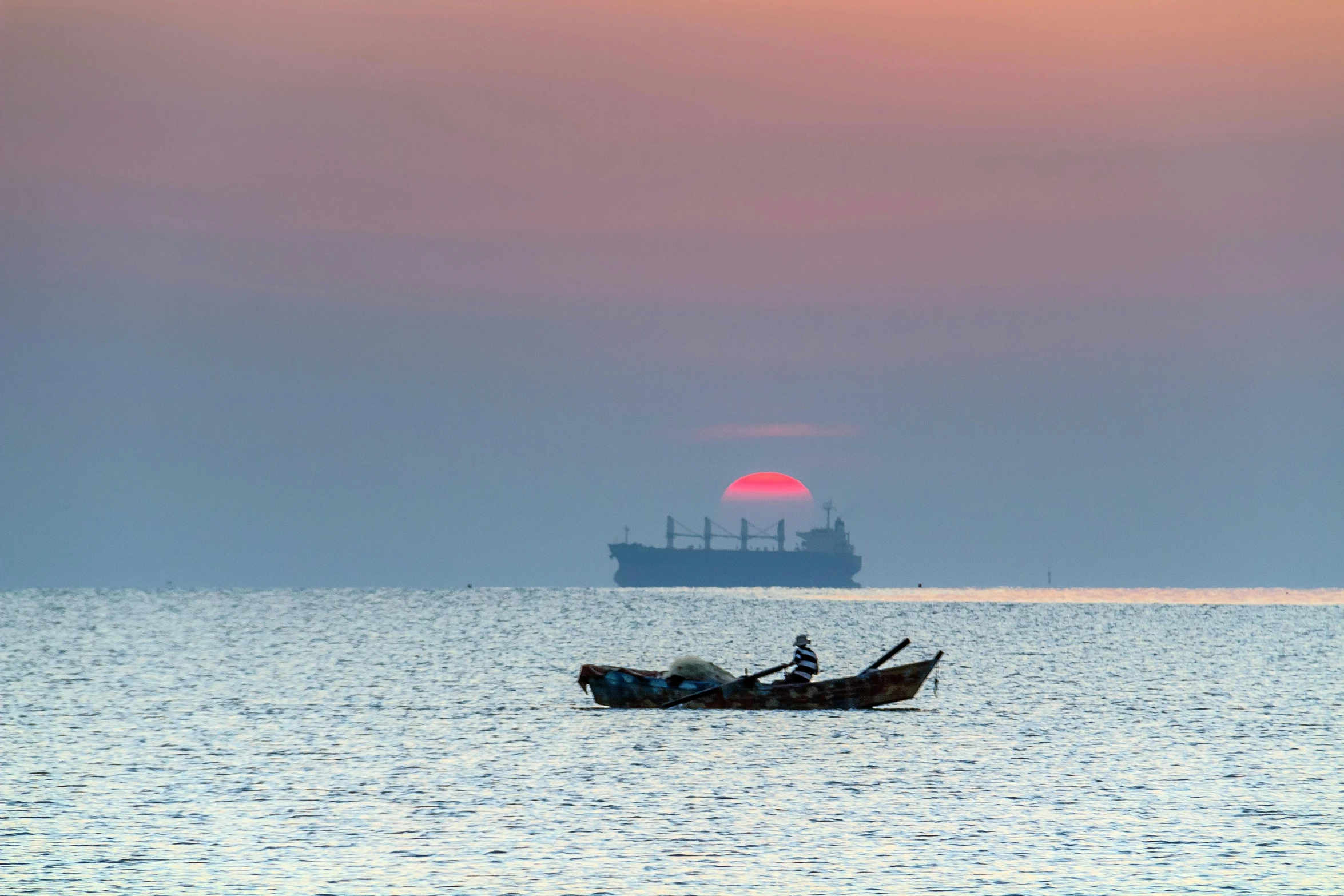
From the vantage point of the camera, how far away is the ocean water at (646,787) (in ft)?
71.6

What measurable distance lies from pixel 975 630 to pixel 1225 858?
104511 mm

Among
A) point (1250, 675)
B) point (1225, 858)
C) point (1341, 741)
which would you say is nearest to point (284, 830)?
point (1225, 858)

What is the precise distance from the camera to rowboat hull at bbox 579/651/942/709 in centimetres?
4294

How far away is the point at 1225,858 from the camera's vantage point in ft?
75.1

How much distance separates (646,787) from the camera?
30328mm

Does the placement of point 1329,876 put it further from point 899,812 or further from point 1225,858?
point 899,812

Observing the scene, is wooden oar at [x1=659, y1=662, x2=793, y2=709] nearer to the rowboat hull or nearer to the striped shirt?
the rowboat hull

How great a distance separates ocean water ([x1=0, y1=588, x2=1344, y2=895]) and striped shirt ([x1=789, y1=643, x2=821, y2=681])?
1.31 m

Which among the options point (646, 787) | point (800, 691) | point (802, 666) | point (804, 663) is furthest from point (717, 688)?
point (646, 787)

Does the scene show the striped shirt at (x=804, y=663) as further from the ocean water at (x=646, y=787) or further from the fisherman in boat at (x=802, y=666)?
the ocean water at (x=646, y=787)

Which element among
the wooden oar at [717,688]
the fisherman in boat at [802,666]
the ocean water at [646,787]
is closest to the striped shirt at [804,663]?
the fisherman in boat at [802,666]

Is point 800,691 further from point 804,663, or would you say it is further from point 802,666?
point 804,663

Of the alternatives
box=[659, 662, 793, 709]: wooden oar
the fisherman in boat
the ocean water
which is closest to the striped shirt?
the fisherman in boat

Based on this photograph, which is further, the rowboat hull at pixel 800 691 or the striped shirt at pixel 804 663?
the rowboat hull at pixel 800 691
